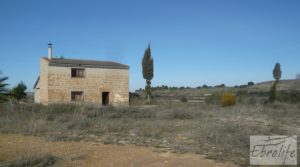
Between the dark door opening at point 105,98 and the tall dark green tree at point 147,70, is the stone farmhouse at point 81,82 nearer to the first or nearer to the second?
the dark door opening at point 105,98

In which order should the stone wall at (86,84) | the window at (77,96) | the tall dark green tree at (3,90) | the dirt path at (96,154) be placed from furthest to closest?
the window at (77,96) < the stone wall at (86,84) < the tall dark green tree at (3,90) < the dirt path at (96,154)

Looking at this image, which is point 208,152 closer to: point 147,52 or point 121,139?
point 121,139

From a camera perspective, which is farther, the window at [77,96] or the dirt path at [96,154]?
the window at [77,96]

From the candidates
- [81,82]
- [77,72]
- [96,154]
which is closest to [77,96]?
[81,82]

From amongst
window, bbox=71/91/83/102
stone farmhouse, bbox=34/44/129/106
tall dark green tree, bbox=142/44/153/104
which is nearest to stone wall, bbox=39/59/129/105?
stone farmhouse, bbox=34/44/129/106

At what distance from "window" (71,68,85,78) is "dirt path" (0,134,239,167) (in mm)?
17964

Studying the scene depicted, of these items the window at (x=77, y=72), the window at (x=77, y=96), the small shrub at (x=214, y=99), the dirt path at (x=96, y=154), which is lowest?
the dirt path at (x=96, y=154)

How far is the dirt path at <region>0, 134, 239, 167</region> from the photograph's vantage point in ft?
19.7

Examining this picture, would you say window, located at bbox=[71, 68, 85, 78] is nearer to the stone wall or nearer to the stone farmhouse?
the stone farmhouse

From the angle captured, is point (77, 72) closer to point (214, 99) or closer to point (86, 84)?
point (86, 84)

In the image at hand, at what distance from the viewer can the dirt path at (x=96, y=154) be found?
19.7 feet

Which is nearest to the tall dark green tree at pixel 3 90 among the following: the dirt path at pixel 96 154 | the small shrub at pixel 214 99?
the dirt path at pixel 96 154

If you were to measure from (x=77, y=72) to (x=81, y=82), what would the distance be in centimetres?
101

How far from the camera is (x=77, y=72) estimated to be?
2619 cm
